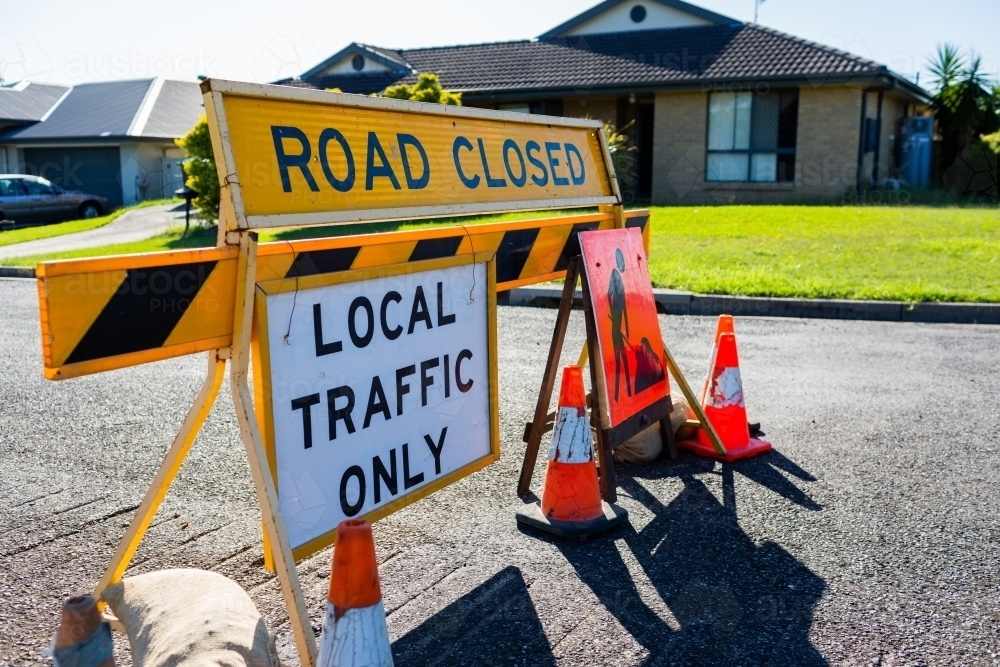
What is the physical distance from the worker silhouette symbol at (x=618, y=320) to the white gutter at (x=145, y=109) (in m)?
28.6

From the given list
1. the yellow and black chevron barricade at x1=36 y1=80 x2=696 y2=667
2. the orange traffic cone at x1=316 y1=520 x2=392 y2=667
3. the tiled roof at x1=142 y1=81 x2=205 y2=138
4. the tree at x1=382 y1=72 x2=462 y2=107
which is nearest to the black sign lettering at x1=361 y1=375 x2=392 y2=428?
the yellow and black chevron barricade at x1=36 y1=80 x2=696 y2=667

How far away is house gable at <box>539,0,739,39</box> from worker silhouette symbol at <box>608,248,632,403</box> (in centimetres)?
2206

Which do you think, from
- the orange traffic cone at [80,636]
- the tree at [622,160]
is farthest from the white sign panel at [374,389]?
the tree at [622,160]

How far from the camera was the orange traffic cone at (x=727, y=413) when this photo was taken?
5.00 metres

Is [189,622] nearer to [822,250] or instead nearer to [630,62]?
[822,250]

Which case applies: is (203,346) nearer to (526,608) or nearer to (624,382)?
(526,608)

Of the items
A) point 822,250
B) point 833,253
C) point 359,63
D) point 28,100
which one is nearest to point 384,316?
point 833,253

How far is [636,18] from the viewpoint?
85.1ft

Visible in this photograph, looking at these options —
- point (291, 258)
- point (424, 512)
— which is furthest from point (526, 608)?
point (291, 258)

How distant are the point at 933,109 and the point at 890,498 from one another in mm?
27428

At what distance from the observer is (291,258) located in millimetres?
2982

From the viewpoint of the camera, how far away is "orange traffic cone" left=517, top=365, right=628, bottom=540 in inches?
158

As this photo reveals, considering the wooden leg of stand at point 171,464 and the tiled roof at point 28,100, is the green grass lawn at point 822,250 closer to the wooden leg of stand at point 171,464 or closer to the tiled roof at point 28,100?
the wooden leg of stand at point 171,464

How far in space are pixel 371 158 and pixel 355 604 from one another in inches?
65.3
